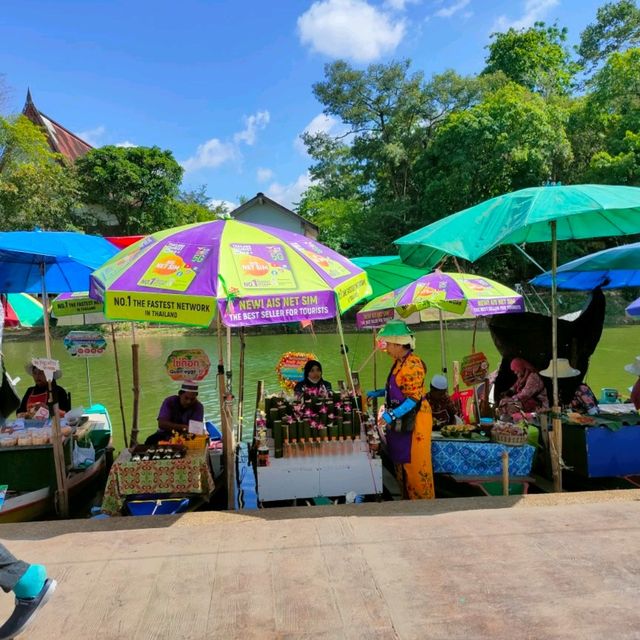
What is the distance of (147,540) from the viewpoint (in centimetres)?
364

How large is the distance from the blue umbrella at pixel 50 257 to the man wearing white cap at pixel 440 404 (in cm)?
370

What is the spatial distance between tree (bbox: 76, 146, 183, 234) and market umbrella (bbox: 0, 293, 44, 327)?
2387 cm

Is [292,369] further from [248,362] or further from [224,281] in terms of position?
[248,362]

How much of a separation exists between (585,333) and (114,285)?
5.64 metres

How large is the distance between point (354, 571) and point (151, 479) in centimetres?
199

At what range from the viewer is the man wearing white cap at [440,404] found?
582cm

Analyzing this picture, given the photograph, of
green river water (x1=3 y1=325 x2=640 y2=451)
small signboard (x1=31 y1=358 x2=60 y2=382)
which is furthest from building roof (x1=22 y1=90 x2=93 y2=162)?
small signboard (x1=31 y1=358 x2=60 y2=382)

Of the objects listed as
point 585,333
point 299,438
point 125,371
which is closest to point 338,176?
point 125,371

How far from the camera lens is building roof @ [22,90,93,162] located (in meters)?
37.0

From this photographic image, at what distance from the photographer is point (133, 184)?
29.3m

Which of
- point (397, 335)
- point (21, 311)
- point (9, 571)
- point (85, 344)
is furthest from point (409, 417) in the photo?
point (21, 311)

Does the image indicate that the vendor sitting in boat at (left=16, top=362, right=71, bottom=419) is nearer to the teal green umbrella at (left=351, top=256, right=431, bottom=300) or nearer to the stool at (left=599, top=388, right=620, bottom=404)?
the teal green umbrella at (left=351, top=256, right=431, bottom=300)

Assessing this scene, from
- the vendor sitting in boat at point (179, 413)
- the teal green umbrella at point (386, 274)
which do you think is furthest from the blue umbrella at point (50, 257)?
the teal green umbrella at point (386, 274)

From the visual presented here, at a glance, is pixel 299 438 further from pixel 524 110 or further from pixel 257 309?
pixel 524 110
